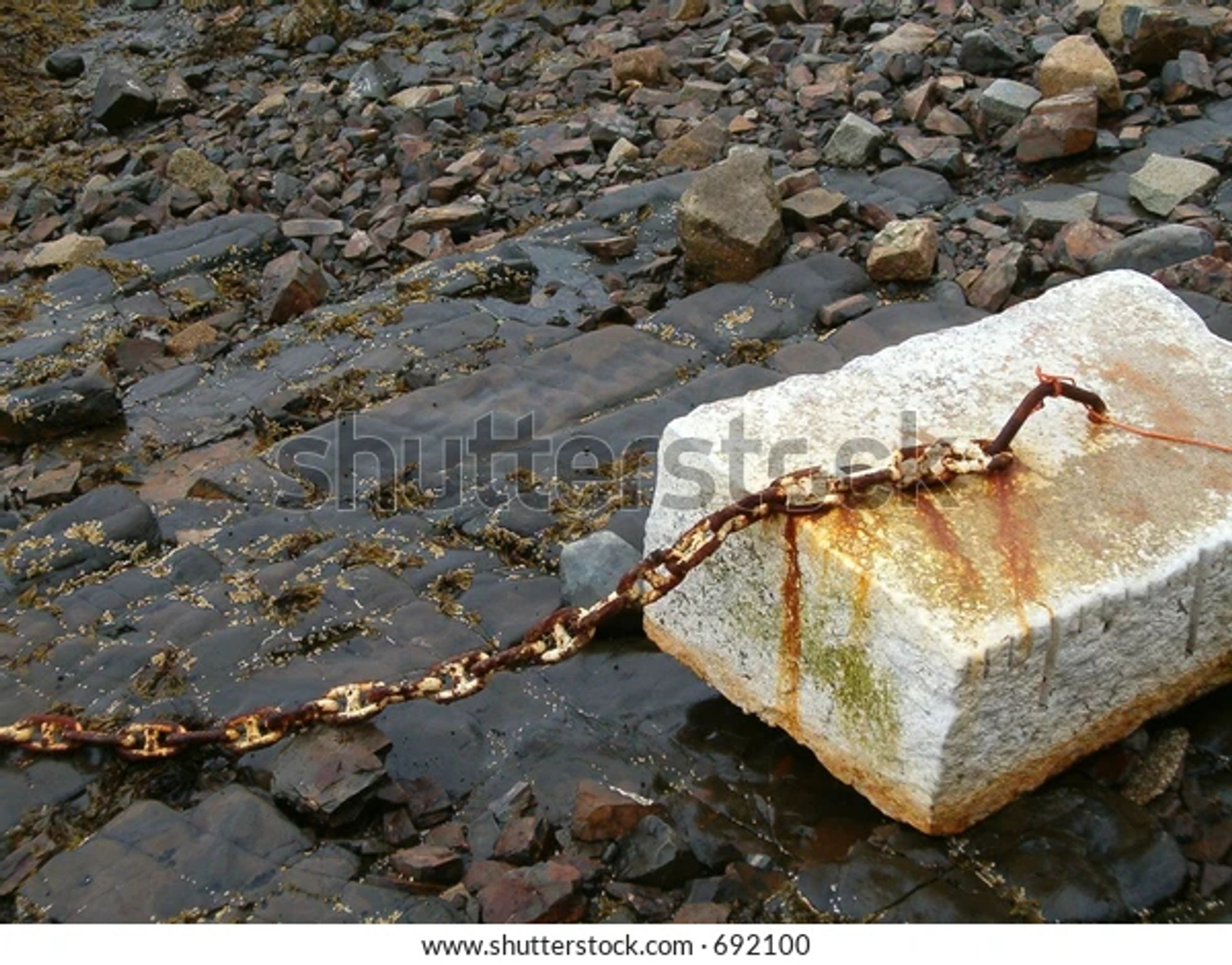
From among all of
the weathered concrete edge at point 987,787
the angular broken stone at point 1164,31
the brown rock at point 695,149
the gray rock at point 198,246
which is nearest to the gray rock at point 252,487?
the weathered concrete edge at point 987,787

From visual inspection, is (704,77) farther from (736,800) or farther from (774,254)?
(736,800)

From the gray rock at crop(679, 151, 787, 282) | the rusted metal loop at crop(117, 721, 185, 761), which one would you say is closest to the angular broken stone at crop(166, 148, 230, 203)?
the gray rock at crop(679, 151, 787, 282)

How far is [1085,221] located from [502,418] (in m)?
2.53

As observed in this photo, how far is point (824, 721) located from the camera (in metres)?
3.30

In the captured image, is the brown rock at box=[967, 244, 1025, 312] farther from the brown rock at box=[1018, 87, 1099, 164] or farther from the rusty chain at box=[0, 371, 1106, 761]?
the rusty chain at box=[0, 371, 1106, 761]

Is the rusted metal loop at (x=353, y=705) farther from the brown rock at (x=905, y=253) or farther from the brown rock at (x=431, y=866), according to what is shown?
the brown rock at (x=905, y=253)

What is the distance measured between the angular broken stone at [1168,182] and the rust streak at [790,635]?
3602 millimetres

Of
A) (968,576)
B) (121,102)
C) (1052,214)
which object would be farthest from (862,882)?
(121,102)

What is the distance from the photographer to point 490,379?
552cm

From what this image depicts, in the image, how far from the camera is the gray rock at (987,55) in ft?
24.0

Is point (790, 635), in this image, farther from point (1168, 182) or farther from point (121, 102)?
point (121, 102)

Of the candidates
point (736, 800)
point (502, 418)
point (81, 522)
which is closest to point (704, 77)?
point (502, 418)

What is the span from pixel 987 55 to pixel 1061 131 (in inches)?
40.2

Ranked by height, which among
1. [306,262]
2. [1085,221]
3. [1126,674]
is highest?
[1126,674]
